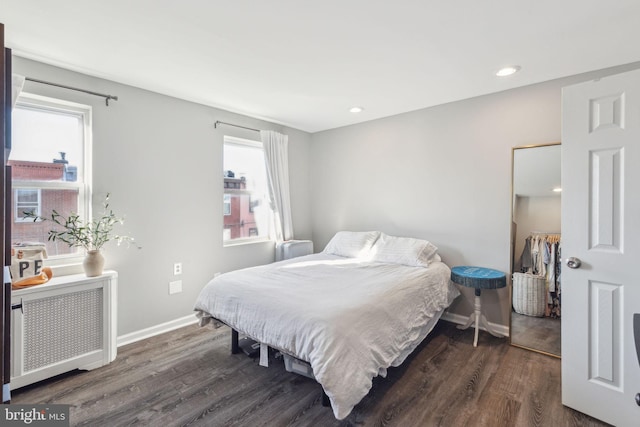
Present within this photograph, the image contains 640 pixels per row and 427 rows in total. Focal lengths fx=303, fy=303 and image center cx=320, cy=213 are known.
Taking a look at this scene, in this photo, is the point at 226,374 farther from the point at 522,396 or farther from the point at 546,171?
the point at 546,171

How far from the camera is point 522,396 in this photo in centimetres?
204

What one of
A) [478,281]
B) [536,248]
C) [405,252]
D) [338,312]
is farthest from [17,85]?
[536,248]

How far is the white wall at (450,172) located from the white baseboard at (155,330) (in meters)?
2.26

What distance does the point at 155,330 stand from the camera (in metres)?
3.01

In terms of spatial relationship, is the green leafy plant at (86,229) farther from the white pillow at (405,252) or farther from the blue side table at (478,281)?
the blue side table at (478,281)

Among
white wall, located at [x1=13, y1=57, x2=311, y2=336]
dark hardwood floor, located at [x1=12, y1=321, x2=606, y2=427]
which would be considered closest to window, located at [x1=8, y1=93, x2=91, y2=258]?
white wall, located at [x1=13, y1=57, x2=311, y2=336]

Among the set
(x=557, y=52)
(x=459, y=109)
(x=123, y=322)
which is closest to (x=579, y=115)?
(x=557, y=52)

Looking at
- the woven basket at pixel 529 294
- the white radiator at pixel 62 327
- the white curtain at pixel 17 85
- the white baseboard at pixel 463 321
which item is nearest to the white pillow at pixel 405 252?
the white baseboard at pixel 463 321

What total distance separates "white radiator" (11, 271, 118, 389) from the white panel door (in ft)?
10.9

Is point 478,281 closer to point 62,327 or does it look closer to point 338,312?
point 338,312

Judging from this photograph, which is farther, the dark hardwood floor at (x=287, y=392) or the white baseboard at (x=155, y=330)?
the white baseboard at (x=155, y=330)

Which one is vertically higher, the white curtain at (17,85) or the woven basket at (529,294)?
the white curtain at (17,85)

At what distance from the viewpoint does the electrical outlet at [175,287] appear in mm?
3141

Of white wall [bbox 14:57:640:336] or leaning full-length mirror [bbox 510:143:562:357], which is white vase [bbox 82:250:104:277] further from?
leaning full-length mirror [bbox 510:143:562:357]
